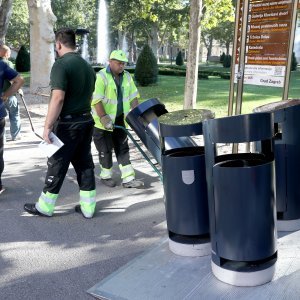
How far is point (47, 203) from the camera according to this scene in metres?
5.00

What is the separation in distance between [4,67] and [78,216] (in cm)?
205

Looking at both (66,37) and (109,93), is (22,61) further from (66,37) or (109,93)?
(66,37)

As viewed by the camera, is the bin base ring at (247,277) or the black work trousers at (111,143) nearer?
the bin base ring at (247,277)

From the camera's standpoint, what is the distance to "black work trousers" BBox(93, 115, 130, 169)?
20.2 feet

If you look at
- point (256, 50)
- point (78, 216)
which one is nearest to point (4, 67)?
point (78, 216)

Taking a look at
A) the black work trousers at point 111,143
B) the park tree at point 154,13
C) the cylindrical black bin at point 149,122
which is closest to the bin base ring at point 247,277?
the cylindrical black bin at point 149,122

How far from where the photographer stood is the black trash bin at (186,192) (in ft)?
12.2

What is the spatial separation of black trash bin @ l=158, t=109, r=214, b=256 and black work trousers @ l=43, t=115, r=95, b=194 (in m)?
1.23

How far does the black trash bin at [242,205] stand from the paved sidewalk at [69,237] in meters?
1.04

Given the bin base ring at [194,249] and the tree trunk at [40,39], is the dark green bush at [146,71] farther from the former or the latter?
the bin base ring at [194,249]

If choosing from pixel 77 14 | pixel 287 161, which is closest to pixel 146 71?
pixel 287 161

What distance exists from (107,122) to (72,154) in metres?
1.08

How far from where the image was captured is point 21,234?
463 centimetres

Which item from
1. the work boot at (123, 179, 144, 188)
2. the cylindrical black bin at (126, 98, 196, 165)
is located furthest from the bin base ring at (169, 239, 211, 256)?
the work boot at (123, 179, 144, 188)
